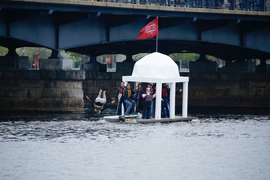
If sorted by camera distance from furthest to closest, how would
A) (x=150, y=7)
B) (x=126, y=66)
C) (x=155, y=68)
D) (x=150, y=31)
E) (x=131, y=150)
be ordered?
(x=126, y=66), (x=150, y=7), (x=150, y=31), (x=155, y=68), (x=131, y=150)

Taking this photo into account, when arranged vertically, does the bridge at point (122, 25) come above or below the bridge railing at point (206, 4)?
below

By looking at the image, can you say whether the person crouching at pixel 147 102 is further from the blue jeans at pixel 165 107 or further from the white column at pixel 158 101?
the blue jeans at pixel 165 107

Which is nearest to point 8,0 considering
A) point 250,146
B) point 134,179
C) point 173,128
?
point 173,128

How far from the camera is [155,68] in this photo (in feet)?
184

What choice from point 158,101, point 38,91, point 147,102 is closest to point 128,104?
point 147,102

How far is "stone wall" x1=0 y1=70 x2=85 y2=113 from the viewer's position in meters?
69.9

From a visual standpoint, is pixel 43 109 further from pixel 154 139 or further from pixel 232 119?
pixel 154 139

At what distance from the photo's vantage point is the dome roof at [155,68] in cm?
5619

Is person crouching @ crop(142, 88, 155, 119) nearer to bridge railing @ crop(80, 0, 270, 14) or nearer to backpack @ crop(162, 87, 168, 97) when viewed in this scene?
backpack @ crop(162, 87, 168, 97)

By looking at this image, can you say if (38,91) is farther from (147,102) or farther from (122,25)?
(147,102)

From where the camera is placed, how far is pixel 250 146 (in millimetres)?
49062

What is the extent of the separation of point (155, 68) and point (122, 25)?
17.6 metres

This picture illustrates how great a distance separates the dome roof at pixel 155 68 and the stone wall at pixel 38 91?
14.2 meters

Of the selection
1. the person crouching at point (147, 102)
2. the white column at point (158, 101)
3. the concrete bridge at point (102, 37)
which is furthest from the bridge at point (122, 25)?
the white column at point (158, 101)
